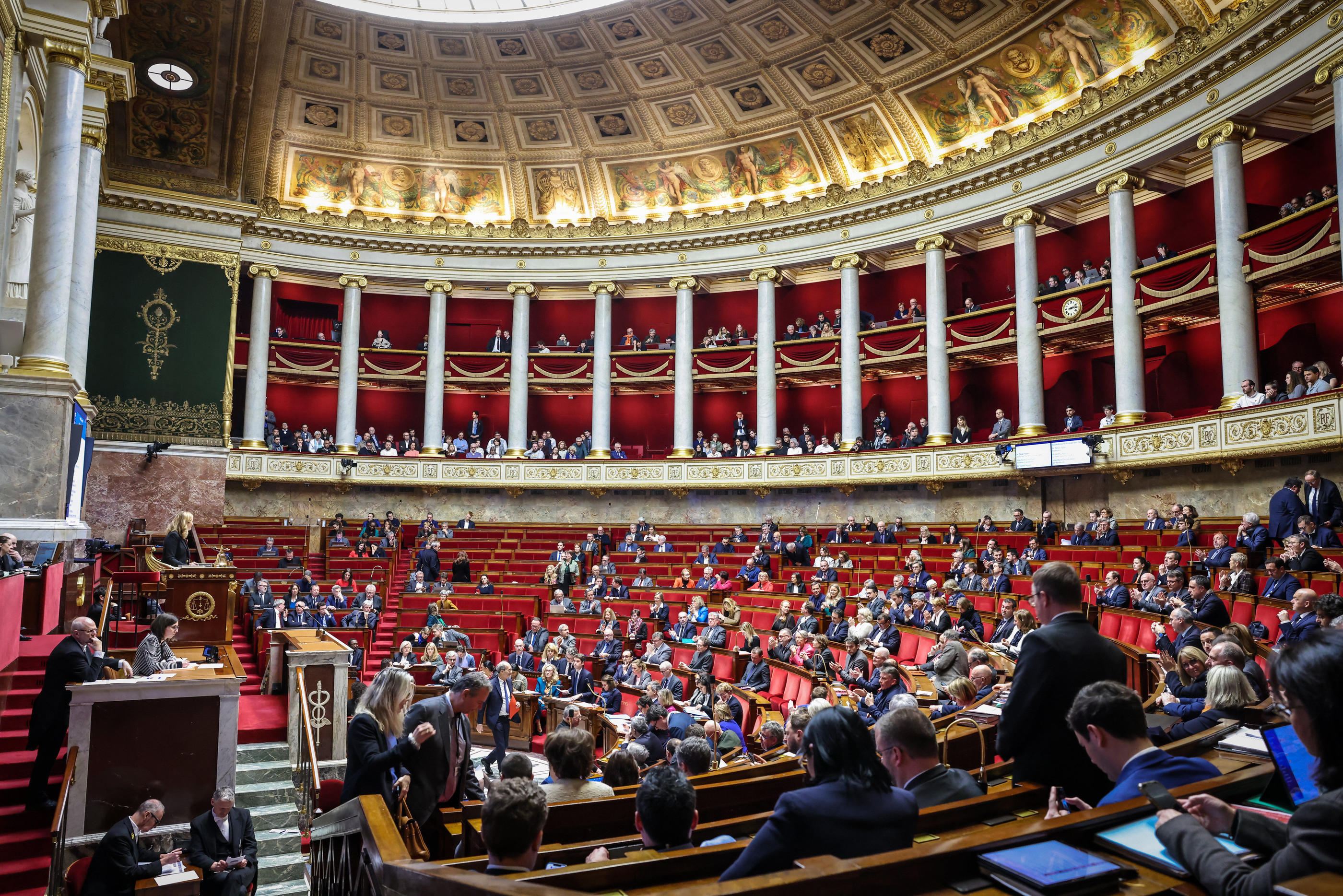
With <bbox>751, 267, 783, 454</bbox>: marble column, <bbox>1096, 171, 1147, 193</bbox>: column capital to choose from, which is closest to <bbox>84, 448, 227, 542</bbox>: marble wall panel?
<bbox>751, 267, 783, 454</bbox>: marble column

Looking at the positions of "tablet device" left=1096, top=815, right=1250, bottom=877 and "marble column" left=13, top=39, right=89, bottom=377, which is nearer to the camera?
"tablet device" left=1096, top=815, right=1250, bottom=877

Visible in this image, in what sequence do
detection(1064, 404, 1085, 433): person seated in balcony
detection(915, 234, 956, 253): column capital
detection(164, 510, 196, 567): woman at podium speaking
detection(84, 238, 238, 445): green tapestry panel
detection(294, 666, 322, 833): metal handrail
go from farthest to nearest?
detection(915, 234, 956, 253): column capital, detection(84, 238, 238, 445): green tapestry panel, detection(1064, 404, 1085, 433): person seated in balcony, detection(164, 510, 196, 567): woman at podium speaking, detection(294, 666, 322, 833): metal handrail

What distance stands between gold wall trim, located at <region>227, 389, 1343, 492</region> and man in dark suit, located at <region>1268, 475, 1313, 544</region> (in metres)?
2.15

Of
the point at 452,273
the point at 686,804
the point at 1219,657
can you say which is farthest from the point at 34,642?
the point at 452,273

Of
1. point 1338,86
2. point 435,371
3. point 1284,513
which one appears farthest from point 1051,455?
point 435,371

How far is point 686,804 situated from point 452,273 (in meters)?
25.1

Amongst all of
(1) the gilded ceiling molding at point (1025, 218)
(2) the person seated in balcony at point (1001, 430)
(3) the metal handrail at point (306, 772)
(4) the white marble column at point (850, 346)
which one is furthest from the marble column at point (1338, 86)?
(3) the metal handrail at point (306, 772)

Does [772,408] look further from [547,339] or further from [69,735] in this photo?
[69,735]

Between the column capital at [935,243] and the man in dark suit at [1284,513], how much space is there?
11529 millimetres

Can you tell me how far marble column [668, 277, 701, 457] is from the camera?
80.4ft

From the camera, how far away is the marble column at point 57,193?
9.65 meters

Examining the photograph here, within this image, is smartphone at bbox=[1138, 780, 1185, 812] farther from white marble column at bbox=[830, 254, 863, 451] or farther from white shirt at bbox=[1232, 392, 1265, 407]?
white marble column at bbox=[830, 254, 863, 451]

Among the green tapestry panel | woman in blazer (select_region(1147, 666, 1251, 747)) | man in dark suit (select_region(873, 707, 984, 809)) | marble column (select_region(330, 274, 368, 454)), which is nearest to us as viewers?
man in dark suit (select_region(873, 707, 984, 809))

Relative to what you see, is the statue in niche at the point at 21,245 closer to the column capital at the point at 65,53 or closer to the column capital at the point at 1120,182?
the column capital at the point at 65,53
